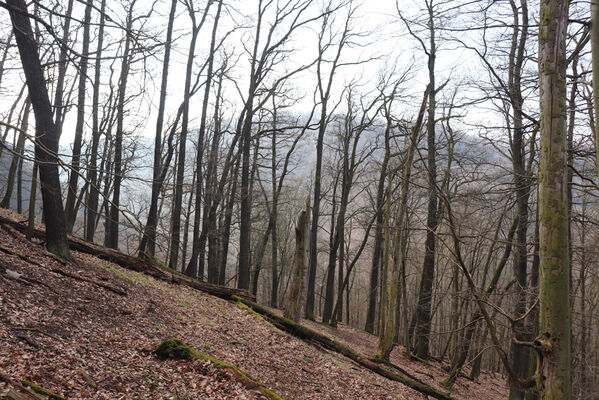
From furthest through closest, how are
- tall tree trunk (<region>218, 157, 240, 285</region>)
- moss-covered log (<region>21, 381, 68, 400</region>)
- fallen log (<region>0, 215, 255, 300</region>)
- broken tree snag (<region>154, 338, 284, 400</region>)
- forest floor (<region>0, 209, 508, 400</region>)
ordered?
1. tall tree trunk (<region>218, 157, 240, 285</region>)
2. fallen log (<region>0, 215, 255, 300</region>)
3. broken tree snag (<region>154, 338, 284, 400</region>)
4. forest floor (<region>0, 209, 508, 400</region>)
5. moss-covered log (<region>21, 381, 68, 400</region>)

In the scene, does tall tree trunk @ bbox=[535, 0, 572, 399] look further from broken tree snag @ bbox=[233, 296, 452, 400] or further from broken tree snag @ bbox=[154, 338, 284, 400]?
broken tree snag @ bbox=[233, 296, 452, 400]

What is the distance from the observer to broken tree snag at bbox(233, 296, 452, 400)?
943 centimetres

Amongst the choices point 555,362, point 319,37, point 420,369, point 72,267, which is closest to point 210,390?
point 555,362

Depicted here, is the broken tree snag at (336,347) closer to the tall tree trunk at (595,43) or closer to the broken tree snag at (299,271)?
the broken tree snag at (299,271)

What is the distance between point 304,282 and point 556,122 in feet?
30.5

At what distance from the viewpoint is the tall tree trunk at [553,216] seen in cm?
301

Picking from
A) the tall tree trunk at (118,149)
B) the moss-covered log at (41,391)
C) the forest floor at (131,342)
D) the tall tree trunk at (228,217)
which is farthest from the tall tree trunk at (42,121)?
the tall tree trunk at (228,217)

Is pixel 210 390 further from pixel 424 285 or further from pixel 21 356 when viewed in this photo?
pixel 424 285

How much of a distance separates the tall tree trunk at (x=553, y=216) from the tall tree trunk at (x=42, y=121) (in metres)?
7.25

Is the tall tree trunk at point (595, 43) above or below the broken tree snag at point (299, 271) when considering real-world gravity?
above

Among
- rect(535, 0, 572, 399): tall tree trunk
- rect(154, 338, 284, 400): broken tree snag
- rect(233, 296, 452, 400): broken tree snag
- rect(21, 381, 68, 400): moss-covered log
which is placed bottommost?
rect(233, 296, 452, 400): broken tree snag

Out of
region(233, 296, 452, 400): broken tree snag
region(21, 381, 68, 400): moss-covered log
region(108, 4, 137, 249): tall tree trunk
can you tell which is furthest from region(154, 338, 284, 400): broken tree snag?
region(108, 4, 137, 249): tall tree trunk

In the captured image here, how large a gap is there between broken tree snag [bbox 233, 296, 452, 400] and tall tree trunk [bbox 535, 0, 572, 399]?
7.03 metres

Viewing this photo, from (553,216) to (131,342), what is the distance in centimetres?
557
